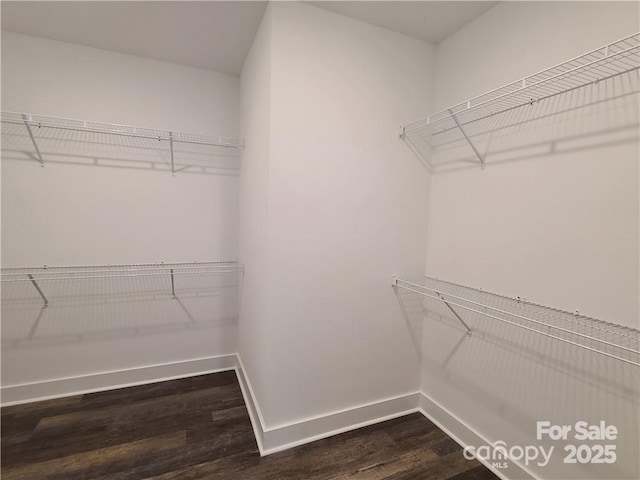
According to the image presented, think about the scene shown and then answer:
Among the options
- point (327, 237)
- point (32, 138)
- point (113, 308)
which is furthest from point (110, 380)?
point (327, 237)

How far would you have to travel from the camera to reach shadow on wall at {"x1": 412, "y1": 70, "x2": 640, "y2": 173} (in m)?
1.09

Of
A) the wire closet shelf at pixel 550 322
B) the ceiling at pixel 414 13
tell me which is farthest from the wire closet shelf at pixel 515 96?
the wire closet shelf at pixel 550 322

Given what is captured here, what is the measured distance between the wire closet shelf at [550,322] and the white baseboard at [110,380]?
175 centimetres

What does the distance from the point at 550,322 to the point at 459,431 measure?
0.94m

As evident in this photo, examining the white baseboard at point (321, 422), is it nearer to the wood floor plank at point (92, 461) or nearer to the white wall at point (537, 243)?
the white wall at point (537, 243)

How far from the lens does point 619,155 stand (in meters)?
1.10

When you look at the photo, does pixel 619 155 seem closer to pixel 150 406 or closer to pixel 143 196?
pixel 143 196

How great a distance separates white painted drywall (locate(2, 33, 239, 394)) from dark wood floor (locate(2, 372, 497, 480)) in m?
0.39

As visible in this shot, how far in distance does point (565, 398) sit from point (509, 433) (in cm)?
39

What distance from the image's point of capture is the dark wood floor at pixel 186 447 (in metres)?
1.49

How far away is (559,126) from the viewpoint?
49.9 inches

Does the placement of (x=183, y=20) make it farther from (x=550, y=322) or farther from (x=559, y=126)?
(x=550, y=322)

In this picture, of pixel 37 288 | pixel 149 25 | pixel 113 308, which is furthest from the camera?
pixel 113 308

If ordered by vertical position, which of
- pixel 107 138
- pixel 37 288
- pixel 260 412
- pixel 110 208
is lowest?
pixel 260 412
